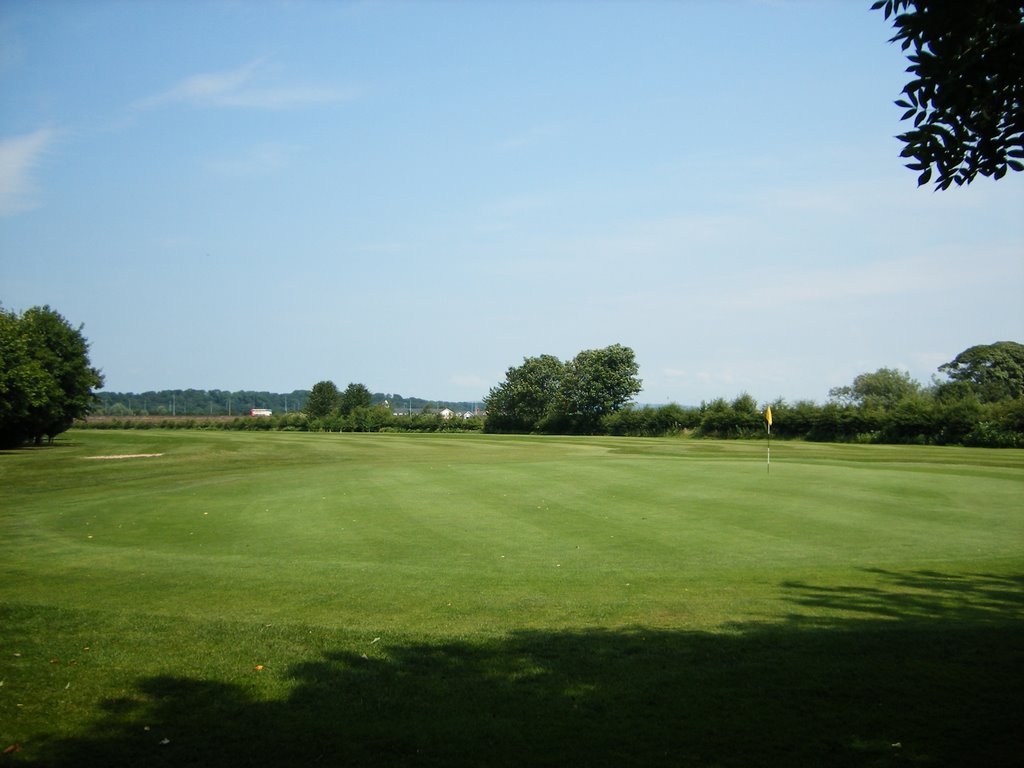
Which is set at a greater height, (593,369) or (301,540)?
(593,369)

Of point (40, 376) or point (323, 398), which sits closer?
point (40, 376)

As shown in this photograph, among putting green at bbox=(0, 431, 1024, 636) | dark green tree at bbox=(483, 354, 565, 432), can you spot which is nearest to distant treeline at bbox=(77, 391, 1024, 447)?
dark green tree at bbox=(483, 354, 565, 432)

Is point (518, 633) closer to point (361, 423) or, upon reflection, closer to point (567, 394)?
point (567, 394)

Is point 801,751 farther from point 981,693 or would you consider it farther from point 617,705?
point 981,693

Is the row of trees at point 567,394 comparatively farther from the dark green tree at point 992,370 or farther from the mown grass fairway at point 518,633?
the mown grass fairway at point 518,633

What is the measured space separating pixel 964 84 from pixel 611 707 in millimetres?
5747

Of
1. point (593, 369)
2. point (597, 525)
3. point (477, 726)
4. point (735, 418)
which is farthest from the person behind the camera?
point (593, 369)

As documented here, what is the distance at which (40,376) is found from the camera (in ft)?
160

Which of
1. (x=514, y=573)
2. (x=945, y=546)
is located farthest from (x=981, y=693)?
(x=945, y=546)

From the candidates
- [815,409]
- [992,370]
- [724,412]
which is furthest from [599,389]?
[992,370]

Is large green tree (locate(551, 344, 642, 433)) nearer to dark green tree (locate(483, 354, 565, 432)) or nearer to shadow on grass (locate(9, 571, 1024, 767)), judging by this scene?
dark green tree (locate(483, 354, 565, 432))

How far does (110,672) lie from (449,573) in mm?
5822

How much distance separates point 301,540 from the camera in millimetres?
14828

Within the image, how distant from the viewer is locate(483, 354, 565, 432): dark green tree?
103000mm
